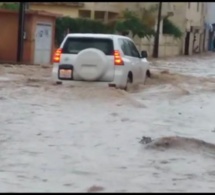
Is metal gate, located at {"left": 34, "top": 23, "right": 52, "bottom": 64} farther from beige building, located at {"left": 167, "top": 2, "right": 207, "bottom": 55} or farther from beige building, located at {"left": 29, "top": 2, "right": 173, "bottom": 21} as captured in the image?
beige building, located at {"left": 167, "top": 2, "right": 207, "bottom": 55}

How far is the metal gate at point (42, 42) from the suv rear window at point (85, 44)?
1394 cm

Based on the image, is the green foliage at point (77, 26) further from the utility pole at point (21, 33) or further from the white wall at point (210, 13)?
the white wall at point (210, 13)

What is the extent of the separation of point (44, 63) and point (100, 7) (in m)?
22.0

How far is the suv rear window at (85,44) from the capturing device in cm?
1877

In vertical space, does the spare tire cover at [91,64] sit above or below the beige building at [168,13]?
below

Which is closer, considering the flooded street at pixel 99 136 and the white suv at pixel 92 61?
the flooded street at pixel 99 136

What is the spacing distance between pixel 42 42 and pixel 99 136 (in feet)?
68.0

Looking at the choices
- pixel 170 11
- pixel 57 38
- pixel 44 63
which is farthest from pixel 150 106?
pixel 170 11

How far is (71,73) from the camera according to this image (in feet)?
61.5

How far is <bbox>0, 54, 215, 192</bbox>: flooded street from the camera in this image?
910 cm

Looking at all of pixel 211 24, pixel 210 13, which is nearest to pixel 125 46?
pixel 211 24

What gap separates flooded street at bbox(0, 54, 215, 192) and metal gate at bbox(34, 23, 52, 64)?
32.6 feet

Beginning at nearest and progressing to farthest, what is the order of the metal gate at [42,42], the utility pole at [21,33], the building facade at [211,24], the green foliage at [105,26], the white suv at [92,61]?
1. the white suv at [92,61]
2. the utility pole at [21,33]
3. the metal gate at [42,42]
4. the green foliage at [105,26]
5. the building facade at [211,24]

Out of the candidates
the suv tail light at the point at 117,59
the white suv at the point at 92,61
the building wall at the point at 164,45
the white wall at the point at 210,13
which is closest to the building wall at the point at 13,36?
the white suv at the point at 92,61
